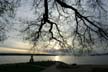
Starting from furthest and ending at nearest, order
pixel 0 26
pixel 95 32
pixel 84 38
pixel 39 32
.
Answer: pixel 0 26, pixel 39 32, pixel 84 38, pixel 95 32

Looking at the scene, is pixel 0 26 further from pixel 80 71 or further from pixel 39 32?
pixel 80 71

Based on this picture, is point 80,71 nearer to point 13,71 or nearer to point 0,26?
point 13,71

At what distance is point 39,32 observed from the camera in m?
13.9

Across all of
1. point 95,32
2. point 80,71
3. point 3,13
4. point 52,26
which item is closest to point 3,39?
point 3,13

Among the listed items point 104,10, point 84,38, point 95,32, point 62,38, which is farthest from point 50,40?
point 104,10

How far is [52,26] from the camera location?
13.1m

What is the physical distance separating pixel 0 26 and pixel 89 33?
795 centimetres

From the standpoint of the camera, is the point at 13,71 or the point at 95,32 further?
the point at 13,71

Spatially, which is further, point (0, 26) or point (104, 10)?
point (0, 26)

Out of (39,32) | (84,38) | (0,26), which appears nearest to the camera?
(84,38)

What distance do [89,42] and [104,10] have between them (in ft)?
8.22

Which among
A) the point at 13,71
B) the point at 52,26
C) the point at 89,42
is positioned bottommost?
the point at 13,71

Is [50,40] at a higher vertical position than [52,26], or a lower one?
lower

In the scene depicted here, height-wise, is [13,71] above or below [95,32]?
below
